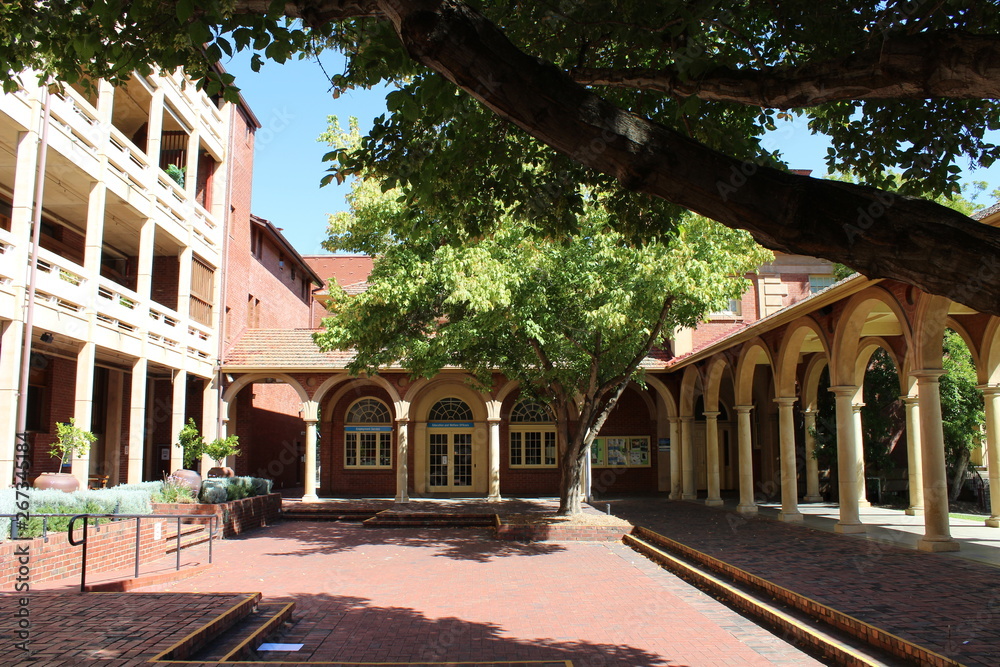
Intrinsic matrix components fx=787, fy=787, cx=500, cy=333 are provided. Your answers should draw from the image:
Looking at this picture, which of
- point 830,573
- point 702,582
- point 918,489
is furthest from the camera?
point 918,489

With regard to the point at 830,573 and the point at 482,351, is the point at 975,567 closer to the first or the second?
the point at 830,573

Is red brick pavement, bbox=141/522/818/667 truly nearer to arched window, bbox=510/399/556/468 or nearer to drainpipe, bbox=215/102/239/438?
drainpipe, bbox=215/102/239/438

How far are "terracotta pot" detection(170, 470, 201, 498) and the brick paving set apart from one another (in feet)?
33.6

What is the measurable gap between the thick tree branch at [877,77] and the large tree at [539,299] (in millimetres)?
8326

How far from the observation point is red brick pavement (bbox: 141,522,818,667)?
7180 mm

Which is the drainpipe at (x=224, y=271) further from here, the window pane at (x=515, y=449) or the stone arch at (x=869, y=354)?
the stone arch at (x=869, y=354)

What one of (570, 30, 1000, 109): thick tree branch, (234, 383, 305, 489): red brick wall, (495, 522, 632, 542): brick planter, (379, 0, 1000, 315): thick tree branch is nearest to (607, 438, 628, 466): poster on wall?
(495, 522, 632, 542): brick planter

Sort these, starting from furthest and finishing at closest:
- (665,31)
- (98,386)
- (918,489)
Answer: (98,386), (918,489), (665,31)

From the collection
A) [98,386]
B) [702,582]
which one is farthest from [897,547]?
[98,386]

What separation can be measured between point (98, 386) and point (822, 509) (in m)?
19.3

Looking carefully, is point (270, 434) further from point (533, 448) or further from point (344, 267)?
point (344, 267)

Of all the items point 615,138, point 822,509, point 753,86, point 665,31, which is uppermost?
point 665,31

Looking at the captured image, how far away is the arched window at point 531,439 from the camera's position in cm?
2812

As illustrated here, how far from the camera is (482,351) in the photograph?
1808cm
